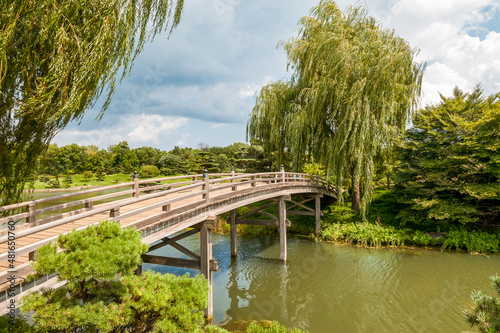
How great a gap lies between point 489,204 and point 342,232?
21.9ft

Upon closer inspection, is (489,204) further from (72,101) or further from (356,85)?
(72,101)

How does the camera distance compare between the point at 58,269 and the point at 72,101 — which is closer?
the point at 58,269

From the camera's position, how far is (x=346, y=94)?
13141mm

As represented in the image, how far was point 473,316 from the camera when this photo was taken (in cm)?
355

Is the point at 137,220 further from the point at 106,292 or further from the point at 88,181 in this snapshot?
the point at 88,181

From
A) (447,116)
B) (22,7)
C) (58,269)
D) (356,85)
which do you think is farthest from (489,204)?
(22,7)

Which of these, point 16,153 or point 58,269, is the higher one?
point 16,153

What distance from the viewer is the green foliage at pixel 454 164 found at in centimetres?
1180

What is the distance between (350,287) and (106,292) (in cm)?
781

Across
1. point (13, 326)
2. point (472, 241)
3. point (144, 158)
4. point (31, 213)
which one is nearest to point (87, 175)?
point (144, 158)

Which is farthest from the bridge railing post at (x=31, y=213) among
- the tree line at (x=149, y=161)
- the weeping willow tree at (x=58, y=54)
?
the tree line at (x=149, y=161)

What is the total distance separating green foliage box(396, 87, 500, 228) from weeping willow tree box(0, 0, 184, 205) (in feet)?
44.8

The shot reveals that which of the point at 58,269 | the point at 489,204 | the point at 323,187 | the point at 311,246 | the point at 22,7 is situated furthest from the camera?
the point at 323,187

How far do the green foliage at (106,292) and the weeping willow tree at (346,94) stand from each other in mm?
11216
